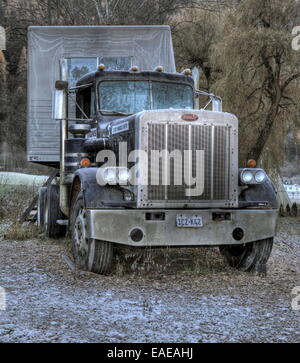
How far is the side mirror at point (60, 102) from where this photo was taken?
24.4 ft

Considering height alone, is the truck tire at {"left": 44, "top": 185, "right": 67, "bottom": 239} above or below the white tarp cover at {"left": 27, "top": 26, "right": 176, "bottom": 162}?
below

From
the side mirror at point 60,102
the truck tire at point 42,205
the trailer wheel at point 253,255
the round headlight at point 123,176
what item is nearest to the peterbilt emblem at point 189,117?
the round headlight at point 123,176

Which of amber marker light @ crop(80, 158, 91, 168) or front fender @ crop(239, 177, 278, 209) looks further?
amber marker light @ crop(80, 158, 91, 168)

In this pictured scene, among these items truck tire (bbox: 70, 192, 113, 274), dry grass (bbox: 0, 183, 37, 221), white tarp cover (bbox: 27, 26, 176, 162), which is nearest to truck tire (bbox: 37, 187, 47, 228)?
white tarp cover (bbox: 27, 26, 176, 162)

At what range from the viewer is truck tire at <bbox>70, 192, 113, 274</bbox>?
20.7ft

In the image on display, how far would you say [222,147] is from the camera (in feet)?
21.4

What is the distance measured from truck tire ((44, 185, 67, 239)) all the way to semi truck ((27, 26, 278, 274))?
4.81 feet

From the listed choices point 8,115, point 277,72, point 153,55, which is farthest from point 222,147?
point 8,115

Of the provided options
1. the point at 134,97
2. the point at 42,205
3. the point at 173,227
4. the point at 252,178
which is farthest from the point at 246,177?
the point at 42,205

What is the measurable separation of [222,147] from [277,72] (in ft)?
30.6

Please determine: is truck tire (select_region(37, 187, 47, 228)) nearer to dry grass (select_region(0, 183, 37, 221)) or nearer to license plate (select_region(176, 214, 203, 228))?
dry grass (select_region(0, 183, 37, 221))

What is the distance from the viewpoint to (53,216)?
31.8 ft

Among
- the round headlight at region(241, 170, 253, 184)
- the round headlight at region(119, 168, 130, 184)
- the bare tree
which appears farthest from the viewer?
the bare tree

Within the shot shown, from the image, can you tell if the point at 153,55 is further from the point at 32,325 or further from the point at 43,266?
the point at 32,325
